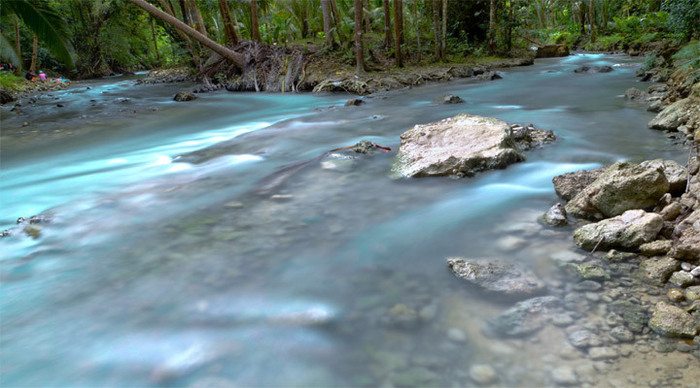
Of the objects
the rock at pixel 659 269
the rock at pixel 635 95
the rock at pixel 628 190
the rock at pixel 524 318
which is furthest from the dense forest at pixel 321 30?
the rock at pixel 524 318

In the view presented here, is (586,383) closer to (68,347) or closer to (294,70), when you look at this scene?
(68,347)

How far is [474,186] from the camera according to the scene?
16.3 ft

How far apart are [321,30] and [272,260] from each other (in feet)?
78.2

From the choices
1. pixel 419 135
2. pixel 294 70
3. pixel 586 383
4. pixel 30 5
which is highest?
pixel 30 5

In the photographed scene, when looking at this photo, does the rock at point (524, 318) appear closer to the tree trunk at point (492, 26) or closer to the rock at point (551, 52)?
the tree trunk at point (492, 26)

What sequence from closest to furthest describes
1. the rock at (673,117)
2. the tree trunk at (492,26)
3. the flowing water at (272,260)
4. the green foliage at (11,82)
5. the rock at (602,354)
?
the rock at (602,354)
the flowing water at (272,260)
the rock at (673,117)
the green foliage at (11,82)
the tree trunk at (492,26)

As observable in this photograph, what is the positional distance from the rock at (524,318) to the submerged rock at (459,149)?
2528 mm

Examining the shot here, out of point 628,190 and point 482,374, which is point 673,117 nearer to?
point 628,190

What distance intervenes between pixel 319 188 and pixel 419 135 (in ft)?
5.71

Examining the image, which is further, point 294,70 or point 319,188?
point 294,70

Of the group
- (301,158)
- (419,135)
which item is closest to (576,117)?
(419,135)

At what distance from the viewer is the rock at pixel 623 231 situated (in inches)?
126

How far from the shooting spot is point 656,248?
122 inches

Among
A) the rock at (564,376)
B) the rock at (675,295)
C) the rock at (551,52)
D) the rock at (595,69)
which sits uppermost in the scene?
the rock at (551,52)
